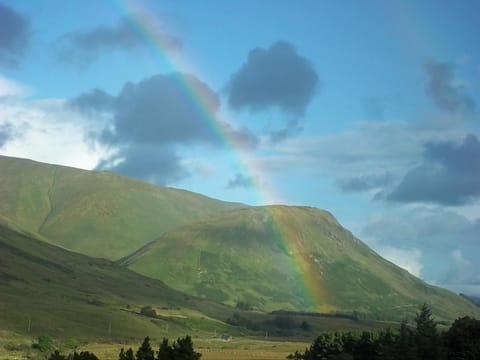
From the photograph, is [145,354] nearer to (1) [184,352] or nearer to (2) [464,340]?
(1) [184,352]

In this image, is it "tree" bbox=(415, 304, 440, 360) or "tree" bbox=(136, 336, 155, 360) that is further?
"tree" bbox=(136, 336, 155, 360)

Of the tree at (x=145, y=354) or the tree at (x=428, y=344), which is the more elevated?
the tree at (x=428, y=344)

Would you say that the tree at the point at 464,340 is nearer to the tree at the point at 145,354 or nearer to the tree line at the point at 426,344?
the tree line at the point at 426,344

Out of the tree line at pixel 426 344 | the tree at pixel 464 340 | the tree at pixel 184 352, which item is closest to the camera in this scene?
the tree line at pixel 426 344

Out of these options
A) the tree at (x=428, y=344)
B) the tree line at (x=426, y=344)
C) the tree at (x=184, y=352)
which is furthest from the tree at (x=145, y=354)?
the tree at (x=428, y=344)

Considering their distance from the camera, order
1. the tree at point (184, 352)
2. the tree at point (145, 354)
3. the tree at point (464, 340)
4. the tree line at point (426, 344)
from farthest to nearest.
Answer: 1. the tree at point (464, 340)
2. the tree at point (145, 354)
3. the tree at point (184, 352)
4. the tree line at point (426, 344)

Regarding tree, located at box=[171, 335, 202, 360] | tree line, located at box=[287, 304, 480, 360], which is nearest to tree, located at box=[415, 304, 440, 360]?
tree line, located at box=[287, 304, 480, 360]

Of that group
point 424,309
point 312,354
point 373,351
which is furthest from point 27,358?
point 424,309

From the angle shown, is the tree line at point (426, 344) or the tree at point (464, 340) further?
the tree at point (464, 340)

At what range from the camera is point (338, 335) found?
19212 centimetres

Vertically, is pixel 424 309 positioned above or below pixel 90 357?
above

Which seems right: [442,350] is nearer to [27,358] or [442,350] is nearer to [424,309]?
[424,309]

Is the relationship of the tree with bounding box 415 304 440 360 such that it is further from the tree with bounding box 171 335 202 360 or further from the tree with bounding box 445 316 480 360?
the tree with bounding box 171 335 202 360

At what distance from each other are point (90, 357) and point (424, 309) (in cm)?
7299
